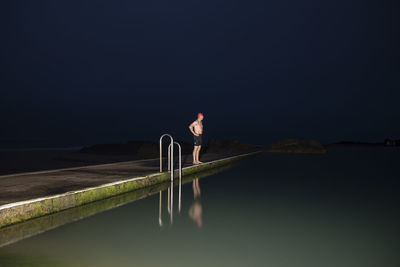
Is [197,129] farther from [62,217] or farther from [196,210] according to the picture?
[62,217]

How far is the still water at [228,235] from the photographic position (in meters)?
3.46

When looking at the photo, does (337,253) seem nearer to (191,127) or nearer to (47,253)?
(47,253)

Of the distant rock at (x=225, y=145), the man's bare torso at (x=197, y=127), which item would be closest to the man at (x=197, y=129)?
the man's bare torso at (x=197, y=127)

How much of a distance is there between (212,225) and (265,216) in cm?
110

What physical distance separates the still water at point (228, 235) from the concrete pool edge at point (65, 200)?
595 mm

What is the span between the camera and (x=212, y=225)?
4934mm

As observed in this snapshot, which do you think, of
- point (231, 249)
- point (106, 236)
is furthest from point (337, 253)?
point (106, 236)

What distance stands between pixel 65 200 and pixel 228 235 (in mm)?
2771

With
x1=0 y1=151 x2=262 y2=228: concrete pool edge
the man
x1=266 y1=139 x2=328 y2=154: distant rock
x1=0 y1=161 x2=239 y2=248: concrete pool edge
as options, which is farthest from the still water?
x1=266 y1=139 x2=328 y2=154: distant rock

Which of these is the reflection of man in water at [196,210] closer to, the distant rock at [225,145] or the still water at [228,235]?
the still water at [228,235]

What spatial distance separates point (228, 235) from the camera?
4379mm

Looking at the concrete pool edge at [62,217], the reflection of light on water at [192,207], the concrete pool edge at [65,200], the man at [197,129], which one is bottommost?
the reflection of light on water at [192,207]

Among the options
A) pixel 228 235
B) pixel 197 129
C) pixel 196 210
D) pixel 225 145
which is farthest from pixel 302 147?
pixel 228 235

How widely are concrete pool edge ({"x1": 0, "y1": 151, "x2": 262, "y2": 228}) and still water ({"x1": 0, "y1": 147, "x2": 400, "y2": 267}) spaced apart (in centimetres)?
59
